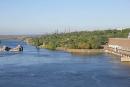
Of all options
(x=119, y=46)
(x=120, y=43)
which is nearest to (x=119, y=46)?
(x=119, y=46)

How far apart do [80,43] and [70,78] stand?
34178 mm

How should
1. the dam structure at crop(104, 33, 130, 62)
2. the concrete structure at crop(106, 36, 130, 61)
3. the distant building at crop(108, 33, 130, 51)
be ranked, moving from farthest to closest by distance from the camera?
the distant building at crop(108, 33, 130, 51) < the concrete structure at crop(106, 36, 130, 61) < the dam structure at crop(104, 33, 130, 62)

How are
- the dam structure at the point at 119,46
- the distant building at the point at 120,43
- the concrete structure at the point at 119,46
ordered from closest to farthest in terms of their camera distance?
the dam structure at the point at 119,46
the concrete structure at the point at 119,46
the distant building at the point at 120,43

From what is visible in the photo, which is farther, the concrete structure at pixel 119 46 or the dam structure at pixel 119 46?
the concrete structure at pixel 119 46

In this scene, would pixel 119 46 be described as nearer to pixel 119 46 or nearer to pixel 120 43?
pixel 119 46

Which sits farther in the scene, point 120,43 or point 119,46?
point 119,46

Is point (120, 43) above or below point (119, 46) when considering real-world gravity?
above

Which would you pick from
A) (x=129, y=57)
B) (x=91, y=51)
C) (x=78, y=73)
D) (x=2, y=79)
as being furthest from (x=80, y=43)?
(x=2, y=79)

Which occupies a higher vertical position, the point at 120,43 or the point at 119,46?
the point at 120,43

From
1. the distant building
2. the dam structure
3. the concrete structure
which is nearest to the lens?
the dam structure

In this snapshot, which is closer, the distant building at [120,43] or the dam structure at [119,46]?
the dam structure at [119,46]

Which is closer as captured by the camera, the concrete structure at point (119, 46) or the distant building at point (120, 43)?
the concrete structure at point (119, 46)

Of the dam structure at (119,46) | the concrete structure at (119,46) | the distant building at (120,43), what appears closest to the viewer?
the dam structure at (119,46)

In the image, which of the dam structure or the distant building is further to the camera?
the distant building
